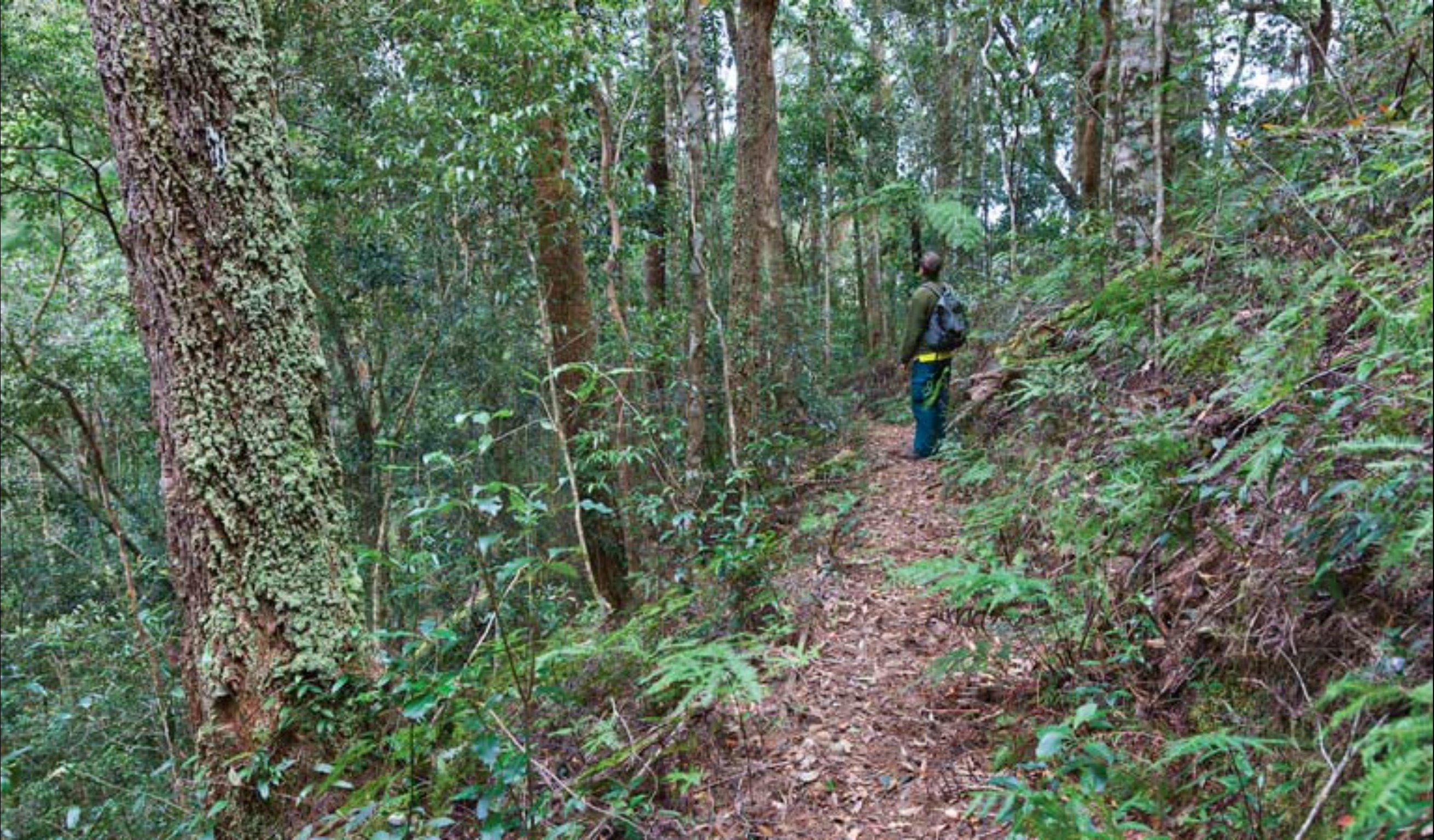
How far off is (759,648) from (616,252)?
14.6ft

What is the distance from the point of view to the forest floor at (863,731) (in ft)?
10.2

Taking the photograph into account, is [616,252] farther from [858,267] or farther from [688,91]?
[858,267]

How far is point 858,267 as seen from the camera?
755 inches

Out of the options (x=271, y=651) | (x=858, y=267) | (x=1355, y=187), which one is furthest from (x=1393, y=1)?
(x=858, y=267)

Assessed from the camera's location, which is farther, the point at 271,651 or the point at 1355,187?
the point at 271,651

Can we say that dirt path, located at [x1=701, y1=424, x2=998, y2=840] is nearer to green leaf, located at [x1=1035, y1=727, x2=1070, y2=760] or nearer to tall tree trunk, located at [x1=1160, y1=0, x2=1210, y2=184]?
green leaf, located at [x1=1035, y1=727, x2=1070, y2=760]

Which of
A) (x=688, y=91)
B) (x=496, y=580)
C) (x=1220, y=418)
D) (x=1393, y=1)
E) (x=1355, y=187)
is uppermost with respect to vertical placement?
(x=688, y=91)

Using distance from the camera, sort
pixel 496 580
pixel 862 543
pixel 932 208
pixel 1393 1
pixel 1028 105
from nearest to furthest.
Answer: pixel 496 580, pixel 1393 1, pixel 862 543, pixel 932 208, pixel 1028 105

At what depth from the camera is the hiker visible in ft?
24.1

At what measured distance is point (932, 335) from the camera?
737 centimetres

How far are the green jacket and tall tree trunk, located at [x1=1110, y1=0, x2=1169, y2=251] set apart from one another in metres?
1.69

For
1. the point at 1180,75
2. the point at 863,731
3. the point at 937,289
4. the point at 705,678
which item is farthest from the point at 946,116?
the point at 705,678

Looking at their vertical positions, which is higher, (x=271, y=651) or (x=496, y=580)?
(x=496, y=580)

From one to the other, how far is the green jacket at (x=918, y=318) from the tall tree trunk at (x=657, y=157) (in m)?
2.78
